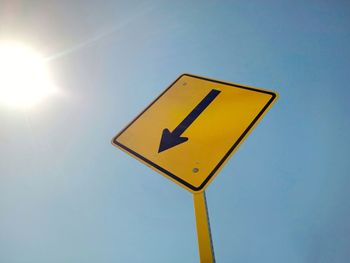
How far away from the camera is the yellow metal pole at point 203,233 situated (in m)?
0.91

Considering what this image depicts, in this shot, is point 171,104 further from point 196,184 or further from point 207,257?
point 207,257

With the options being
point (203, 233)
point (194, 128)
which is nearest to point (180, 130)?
point (194, 128)

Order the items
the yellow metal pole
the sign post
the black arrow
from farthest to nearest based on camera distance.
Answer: the black arrow, the sign post, the yellow metal pole

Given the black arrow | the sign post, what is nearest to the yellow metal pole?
the sign post

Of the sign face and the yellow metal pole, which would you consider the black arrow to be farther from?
the yellow metal pole

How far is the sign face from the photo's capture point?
1152 millimetres

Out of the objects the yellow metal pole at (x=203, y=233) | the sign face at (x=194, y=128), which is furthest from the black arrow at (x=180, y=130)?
the yellow metal pole at (x=203, y=233)

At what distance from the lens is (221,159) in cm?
114

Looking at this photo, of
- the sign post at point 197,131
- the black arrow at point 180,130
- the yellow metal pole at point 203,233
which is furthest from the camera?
the black arrow at point 180,130

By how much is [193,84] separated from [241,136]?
624 millimetres

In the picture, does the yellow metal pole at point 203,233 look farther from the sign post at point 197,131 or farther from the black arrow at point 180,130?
the black arrow at point 180,130

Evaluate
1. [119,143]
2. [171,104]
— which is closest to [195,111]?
[171,104]

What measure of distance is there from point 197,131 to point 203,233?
0.49m

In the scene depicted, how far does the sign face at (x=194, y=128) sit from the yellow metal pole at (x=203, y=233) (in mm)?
72
